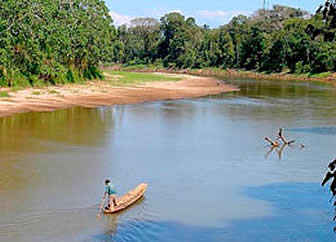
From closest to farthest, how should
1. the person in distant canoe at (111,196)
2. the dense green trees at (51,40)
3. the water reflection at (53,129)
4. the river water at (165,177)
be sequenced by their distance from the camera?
the river water at (165,177) < the person in distant canoe at (111,196) < the water reflection at (53,129) < the dense green trees at (51,40)

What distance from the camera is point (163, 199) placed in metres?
16.5

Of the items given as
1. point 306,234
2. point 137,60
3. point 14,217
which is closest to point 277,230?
point 306,234

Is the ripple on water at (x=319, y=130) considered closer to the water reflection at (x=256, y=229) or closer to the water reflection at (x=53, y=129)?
the water reflection at (x=53, y=129)

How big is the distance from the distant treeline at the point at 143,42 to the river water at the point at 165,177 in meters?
5.22

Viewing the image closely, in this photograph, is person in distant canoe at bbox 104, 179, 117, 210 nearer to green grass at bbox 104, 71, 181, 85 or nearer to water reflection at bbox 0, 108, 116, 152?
water reflection at bbox 0, 108, 116, 152

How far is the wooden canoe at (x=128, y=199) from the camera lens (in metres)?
14.7

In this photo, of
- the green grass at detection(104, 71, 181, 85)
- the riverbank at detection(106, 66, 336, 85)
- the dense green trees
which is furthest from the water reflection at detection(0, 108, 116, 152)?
the riverbank at detection(106, 66, 336, 85)

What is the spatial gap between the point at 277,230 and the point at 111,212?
14.2 feet

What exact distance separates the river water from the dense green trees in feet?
34.4

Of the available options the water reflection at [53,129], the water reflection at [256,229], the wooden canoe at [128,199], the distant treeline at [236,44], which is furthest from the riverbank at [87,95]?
the distant treeline at [236,44]

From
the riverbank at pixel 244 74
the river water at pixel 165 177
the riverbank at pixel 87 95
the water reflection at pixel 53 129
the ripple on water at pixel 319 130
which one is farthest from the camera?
the riverbank at pixel 244 74

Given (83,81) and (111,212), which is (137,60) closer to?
(83,81)

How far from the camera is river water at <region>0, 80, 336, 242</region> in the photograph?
45.5 feet

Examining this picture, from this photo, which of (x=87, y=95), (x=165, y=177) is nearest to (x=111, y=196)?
(x=165, y=177)
